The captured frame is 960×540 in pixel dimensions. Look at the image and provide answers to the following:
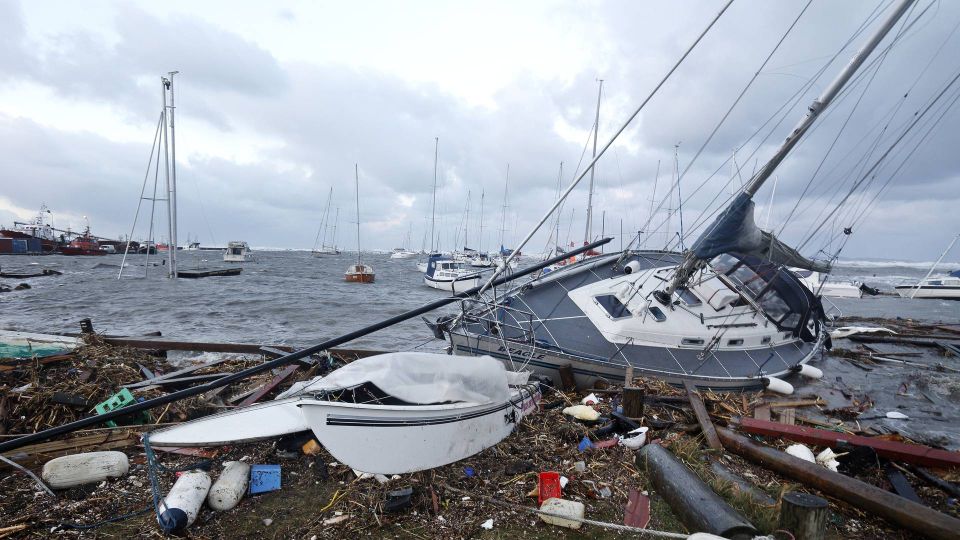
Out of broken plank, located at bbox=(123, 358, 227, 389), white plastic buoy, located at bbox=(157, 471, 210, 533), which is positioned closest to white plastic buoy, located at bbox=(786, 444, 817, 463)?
white plastic buoy, located at bbox=(157, 471, 210, 533)

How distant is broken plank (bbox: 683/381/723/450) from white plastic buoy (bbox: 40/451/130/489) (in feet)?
24.6

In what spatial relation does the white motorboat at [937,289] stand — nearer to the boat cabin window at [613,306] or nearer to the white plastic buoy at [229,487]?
the boat cabin window at [613,306]

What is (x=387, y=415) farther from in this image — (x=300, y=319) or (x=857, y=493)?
(x=300, y=319)

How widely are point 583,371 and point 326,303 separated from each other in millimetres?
23724

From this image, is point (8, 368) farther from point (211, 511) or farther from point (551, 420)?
point (551, 420)

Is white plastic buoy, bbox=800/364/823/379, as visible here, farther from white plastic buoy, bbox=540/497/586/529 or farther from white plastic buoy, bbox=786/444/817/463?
white plastic buoy, bbox=540/497/586/529

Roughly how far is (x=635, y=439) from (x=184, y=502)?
530 cm

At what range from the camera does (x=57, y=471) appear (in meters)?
4.73

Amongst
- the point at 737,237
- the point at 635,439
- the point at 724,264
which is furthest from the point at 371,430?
the point at 724,264

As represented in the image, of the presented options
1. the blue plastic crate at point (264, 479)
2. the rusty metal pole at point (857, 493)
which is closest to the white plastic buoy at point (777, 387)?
the rusty metal pole at point (857, 493)

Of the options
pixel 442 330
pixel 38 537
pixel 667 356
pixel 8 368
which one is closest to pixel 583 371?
pixel 667 356

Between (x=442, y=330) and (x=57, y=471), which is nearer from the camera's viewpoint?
(x=57, y=471)

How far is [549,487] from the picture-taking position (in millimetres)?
4699

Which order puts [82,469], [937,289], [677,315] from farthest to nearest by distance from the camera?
[937,289] → [677,315] → [82,469]
